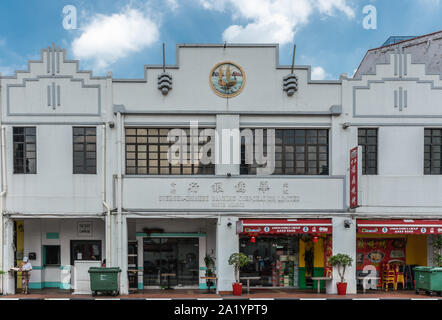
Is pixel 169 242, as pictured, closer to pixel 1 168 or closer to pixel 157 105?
pixel 157 105

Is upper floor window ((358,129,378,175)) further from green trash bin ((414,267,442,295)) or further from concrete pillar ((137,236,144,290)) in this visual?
concrete pillar ((137,236,144,290))

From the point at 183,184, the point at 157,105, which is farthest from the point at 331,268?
the point at 157,105

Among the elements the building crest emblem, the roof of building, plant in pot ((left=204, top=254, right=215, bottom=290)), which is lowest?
plant in pot ((left=204, top=254, right=215, bottom=290))

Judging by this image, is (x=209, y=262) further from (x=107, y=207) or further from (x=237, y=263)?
(x=107, y=207)

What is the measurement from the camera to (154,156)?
56.8ft

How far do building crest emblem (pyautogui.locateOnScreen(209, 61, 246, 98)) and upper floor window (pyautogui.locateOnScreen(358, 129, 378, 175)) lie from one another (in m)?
5.88

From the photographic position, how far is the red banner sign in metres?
15.8

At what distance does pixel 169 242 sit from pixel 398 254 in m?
11.0

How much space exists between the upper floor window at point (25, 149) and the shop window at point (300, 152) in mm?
9203

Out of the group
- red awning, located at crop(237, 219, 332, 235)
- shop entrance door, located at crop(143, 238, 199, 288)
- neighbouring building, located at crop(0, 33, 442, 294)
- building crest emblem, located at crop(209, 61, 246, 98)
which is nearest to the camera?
red awning, located at crop(237, 219, 332, 235)

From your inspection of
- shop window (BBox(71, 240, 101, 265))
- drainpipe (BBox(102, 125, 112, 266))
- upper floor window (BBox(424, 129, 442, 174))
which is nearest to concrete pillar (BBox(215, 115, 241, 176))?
drainpipe (BBox(102, 125, 112, 266))

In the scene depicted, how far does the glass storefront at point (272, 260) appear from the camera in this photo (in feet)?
60.8

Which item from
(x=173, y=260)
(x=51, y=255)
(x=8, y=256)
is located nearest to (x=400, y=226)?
(x=173, y=260)

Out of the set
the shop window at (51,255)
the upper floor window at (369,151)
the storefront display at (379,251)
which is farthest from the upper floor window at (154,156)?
the storefront display at (379,251)
